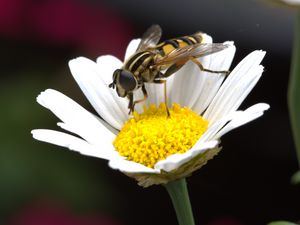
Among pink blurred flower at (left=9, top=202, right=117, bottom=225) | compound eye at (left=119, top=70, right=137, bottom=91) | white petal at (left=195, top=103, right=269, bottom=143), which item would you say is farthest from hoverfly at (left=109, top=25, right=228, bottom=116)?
pink blurred flower at (left=9, top=202, right=117, bottom=225)

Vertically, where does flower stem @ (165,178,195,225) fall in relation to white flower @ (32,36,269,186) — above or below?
below

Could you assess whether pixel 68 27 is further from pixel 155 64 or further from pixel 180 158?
pixel 180 158

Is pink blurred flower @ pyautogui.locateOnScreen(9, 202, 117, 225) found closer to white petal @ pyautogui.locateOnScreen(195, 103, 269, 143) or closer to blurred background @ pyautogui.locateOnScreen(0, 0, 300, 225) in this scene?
blurred background @ pyautogui.locateOnScreen(0, 0, 300, 225)

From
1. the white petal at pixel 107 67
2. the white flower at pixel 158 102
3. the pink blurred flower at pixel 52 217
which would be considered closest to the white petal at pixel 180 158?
the white flower at pixel 158 102

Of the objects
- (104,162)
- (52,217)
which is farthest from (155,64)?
(104,162)

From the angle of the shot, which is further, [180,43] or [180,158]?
[180,43]

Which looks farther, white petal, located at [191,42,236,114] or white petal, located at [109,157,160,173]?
white petal, located at [191,42,236,114]

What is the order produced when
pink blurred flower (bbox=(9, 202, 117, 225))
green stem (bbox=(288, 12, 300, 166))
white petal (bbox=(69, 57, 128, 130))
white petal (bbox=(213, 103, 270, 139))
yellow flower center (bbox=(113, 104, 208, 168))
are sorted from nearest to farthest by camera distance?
green stem (bbox=(288, 12, 300, 166)) < white petal (bbox=(213, 103, 270, 139)) < yellow flower center (bbox=(113, 104, 208, 168)) < white petal (bbox=(69, 57, 128, 130)) < pink blurred flower (bbox=(9, 202, 117, 225))

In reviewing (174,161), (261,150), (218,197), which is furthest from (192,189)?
(174,161)
